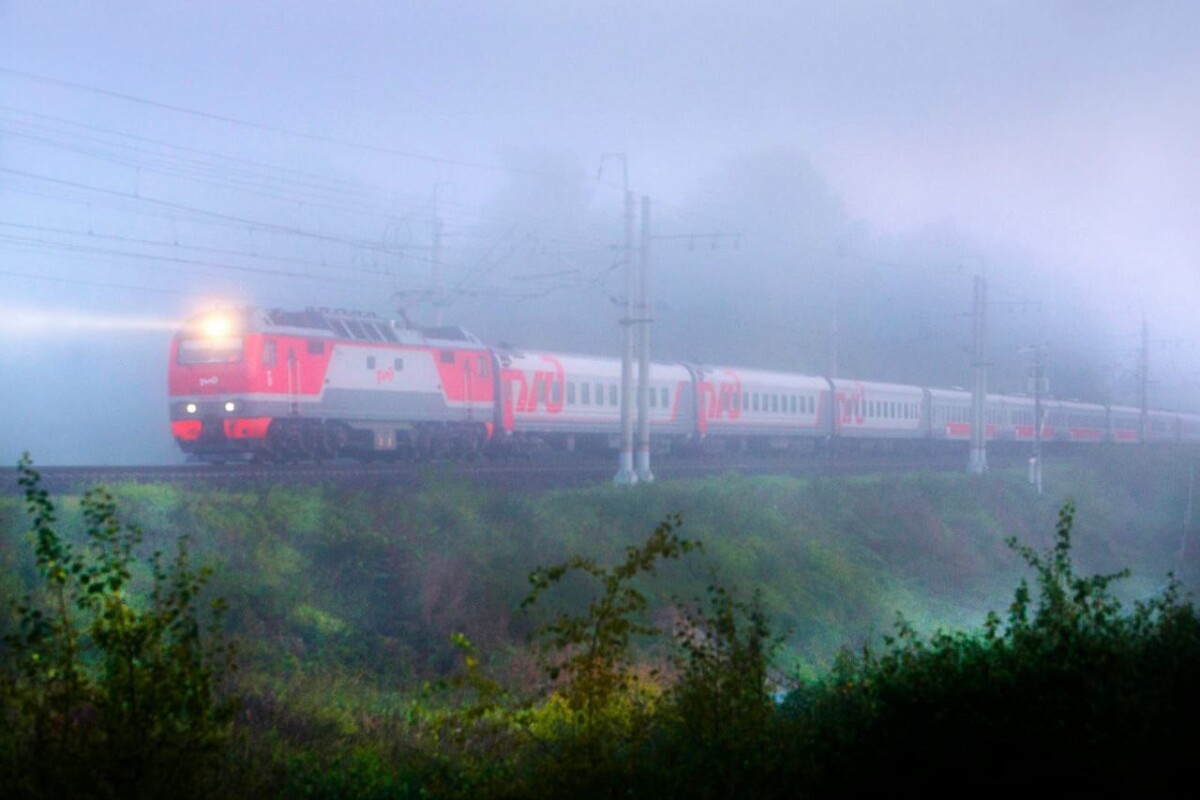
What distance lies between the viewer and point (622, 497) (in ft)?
83.6

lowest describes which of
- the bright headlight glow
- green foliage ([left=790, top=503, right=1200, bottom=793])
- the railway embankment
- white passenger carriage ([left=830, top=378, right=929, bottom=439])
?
the railway embankment

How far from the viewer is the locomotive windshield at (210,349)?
82.4ft

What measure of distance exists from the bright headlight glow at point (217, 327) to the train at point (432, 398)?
3 centimetres

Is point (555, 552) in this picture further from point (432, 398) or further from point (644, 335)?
point (432, 398)

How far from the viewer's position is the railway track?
19.0 meters

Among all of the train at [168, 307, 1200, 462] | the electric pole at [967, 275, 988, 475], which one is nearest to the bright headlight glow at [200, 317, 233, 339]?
the train at [168, 307, 1200, 462]

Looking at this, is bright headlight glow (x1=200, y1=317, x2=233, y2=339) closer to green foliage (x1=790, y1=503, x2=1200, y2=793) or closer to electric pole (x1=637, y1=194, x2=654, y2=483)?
electric pole (x1=637, y1=194, x2=654, y2=483)

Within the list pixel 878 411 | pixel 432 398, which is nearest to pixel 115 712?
pixel 432 398

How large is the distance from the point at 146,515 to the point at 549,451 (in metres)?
20.0

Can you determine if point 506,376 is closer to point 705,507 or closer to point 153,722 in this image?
point 705,507

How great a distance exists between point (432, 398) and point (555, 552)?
9097 millimetres

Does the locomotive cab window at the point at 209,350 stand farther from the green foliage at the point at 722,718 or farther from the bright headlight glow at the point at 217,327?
the green foliage at the point at 722,718

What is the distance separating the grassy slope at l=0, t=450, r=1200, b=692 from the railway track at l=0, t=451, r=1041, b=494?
2.52 feet

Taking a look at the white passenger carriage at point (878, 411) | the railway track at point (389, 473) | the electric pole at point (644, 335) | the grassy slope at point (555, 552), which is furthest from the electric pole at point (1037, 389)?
the electric pole at point (644, 335)
